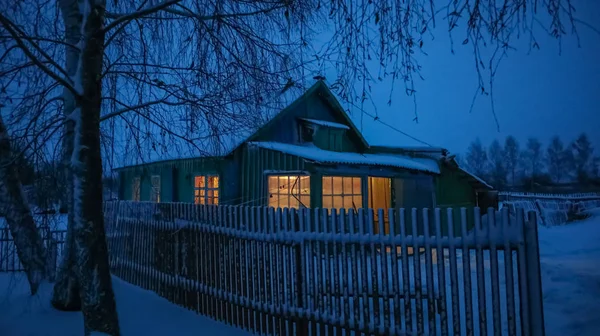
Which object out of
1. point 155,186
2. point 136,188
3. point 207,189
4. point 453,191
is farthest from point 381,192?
point 136,188

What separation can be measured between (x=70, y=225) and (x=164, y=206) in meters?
1.77

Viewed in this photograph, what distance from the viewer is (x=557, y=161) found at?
37.0m

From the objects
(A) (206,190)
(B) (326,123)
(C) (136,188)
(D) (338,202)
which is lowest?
(D) (338,202)

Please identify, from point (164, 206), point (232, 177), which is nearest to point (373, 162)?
point (232, 177)

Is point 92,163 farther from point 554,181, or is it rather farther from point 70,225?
point 554,181

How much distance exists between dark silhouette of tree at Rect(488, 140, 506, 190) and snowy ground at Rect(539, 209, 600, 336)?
34.4 m

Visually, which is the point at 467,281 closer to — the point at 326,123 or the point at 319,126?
the point at 319,126

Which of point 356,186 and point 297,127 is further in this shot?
point 297,127

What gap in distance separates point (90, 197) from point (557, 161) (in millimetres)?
42586

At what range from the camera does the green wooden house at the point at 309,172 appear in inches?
485

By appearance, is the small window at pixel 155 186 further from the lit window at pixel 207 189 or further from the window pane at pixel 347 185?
the window pane at pixel 347 185

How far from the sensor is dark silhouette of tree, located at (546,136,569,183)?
3344 centimetres

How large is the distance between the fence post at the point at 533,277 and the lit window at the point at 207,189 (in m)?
11.9

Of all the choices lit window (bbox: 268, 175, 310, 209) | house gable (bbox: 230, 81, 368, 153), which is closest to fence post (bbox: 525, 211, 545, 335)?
lit window (bbox: 268, 175, 310, 209)
